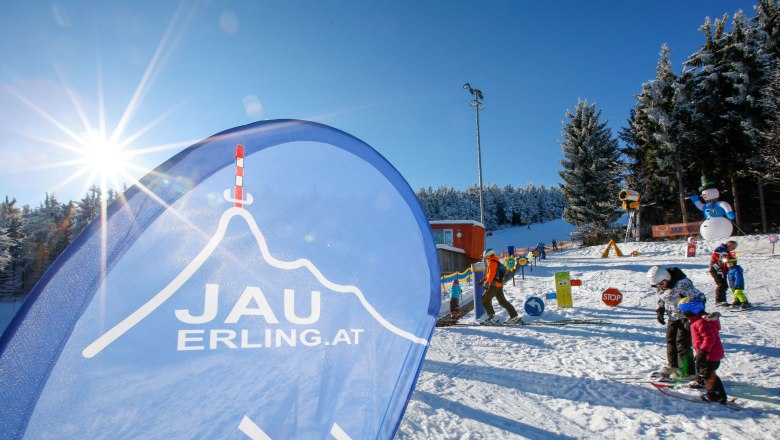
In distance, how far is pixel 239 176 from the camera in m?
1.79

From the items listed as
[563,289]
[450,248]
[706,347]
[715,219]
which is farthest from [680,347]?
[450,248]

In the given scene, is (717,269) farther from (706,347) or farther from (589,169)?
(589,169)

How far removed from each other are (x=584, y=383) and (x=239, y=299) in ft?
15.3

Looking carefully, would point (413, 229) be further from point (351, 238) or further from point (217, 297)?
point (217, 297)

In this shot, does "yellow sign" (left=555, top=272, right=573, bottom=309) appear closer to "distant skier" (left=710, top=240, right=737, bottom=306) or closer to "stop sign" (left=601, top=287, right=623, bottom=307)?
"stop sign" (left=601, top=287, right=623, bottom=307)

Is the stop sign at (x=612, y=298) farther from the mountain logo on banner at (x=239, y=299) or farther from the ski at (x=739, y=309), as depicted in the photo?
the mountain logo on banner at (x=239, y=299)

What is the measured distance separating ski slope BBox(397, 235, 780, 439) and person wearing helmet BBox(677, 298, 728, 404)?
189 mm

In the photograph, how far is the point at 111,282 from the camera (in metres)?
1.39

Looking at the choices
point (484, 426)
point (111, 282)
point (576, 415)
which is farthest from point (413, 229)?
point (576, 415)

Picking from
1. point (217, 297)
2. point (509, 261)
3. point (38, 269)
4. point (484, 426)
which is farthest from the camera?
point (38, 269)

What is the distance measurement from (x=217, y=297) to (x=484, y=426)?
3.00m

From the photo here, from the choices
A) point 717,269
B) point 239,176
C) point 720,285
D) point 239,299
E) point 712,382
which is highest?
point 239,176

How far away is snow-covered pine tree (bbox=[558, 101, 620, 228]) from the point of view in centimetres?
3256

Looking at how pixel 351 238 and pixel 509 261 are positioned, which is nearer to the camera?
pixel 351 238
